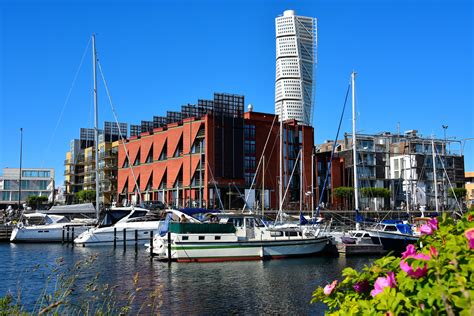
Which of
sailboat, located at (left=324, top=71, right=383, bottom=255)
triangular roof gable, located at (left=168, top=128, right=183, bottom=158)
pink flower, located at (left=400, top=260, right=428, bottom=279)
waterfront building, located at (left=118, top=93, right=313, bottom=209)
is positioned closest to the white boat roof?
waterfront building, located at (left=118, top=93, right=313, bottom=209)

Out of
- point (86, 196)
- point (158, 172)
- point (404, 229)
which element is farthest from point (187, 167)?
point (404, 229)

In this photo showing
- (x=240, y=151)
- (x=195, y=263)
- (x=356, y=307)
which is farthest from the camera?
(x=240, y=151)

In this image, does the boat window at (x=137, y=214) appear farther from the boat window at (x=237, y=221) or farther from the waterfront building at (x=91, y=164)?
the waterfront building at (x=91, y=164)

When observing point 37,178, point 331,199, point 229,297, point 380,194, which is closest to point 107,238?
point 229,297

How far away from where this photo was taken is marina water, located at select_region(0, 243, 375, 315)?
21.5 m

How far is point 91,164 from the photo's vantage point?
130 meters

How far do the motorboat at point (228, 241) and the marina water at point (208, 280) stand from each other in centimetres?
94

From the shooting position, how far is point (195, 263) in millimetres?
35812

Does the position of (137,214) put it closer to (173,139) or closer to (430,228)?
(173,139)

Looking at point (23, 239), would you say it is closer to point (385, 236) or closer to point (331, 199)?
point (385, 236)

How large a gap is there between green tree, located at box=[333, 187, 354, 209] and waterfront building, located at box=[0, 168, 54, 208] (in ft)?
279

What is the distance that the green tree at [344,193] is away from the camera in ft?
313

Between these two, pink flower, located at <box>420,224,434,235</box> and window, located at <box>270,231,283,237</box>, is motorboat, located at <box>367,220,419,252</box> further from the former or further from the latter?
pink flower, located at <box>420,224,434,235</box>

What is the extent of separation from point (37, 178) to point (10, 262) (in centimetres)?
12122
